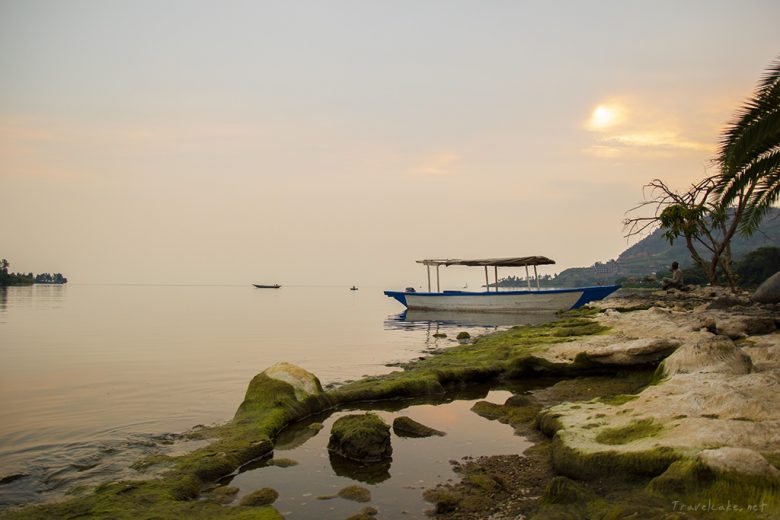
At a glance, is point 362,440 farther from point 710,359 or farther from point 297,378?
point 710,359

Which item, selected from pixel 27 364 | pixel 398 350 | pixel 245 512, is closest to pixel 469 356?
pixel 398 350

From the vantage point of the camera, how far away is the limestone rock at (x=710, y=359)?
902 centimetres

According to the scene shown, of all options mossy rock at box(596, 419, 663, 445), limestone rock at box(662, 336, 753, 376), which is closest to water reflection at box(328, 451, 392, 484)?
mossy rock at box(596, 419, 663, 445)

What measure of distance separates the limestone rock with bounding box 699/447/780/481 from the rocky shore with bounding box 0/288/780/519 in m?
0.01

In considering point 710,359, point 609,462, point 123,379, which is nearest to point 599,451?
point 609,462

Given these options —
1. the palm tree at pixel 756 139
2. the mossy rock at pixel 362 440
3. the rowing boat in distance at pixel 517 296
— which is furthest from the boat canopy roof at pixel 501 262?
the mossy rock at pixel 362 440

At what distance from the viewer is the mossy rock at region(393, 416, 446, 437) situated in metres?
9.66

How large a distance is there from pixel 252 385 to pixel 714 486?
358 inches

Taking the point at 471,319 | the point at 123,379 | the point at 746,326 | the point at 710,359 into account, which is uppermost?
the point at 746,326

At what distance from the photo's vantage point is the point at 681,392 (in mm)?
8016

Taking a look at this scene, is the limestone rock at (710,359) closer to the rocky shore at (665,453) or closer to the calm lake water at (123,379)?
the rocky shore at (665,453)

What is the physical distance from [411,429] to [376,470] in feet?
6.60

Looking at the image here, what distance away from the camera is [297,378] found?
11.7 meters

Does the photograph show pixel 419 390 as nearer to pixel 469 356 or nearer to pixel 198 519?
pixel 469 356
